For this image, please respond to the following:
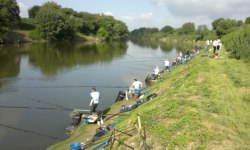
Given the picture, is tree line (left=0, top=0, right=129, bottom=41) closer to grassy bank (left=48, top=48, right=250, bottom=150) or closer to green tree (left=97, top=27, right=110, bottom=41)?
green tree (left=97, top=27, right=110, bottom=41)

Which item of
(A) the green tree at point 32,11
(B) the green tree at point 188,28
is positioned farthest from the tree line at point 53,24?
(B) the green tree at point 188,28

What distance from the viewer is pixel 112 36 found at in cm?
14175

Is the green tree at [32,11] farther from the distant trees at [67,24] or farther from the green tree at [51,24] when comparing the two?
the green tree at [51,24]

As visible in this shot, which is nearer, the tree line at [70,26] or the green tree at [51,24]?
the tree line at [70,26]

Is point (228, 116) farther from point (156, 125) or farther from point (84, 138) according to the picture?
point (84, 138)

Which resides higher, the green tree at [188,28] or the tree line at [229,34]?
the green tree at [188,28]

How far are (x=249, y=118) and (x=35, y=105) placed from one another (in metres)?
15.1

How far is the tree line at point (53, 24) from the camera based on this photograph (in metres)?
77.2

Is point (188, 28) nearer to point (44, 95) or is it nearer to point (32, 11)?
point (32, 11)

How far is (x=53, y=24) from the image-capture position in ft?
297

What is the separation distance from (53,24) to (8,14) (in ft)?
56.4

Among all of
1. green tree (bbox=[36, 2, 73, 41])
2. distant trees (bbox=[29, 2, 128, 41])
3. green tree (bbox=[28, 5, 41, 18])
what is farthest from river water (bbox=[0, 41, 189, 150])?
green tree (bbox=[28, 5, 41, 18])

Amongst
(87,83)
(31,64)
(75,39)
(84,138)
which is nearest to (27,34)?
(75,39)

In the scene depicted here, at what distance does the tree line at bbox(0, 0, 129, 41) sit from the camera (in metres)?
77.2
